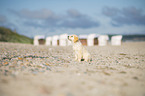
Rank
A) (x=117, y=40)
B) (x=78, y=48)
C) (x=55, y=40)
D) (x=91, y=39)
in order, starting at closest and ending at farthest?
(x=78, y=48) < (x=91, y=39) < (x=117, y=40) < (x=55, y=40)

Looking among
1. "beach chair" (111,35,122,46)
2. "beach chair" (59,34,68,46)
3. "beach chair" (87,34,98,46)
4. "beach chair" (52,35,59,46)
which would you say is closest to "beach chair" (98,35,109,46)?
"beach chair" (87,34,98,46)

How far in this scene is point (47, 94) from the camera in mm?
3166

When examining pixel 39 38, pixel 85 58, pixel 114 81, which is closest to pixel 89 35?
pixel 39 38

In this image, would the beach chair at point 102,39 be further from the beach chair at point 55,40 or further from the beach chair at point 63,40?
the beach chair at point 55,40

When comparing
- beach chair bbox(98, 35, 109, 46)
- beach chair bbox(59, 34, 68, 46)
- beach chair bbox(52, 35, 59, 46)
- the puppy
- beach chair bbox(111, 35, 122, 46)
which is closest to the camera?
the puppy

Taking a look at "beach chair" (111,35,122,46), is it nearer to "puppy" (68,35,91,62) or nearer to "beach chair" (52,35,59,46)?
"beach chair" (52,35,59,46)

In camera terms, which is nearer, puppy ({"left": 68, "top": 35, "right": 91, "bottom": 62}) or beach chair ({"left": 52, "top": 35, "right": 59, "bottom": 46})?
puppy ({"left": 68, "top": 35, "right": 91, "bottom": 62})

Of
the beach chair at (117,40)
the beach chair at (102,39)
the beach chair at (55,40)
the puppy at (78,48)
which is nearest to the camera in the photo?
the puppy at (78,48)

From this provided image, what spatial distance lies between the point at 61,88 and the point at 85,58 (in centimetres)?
474

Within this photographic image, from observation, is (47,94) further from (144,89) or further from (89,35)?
(89,35)

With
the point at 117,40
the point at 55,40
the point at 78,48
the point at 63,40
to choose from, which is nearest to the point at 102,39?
the point at 117,40

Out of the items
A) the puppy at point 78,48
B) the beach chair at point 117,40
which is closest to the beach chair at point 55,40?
the beach chair at point 117,40

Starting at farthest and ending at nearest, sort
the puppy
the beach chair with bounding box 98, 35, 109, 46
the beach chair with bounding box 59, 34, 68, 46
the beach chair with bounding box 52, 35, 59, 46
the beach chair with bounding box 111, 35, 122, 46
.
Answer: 1. the beach chair with bounding box 52, 35, 59, 46
2. the beach chair with bounding box 98, 35, 109, 46
3. the beach chair with bounding box 111, 35, 122, 46
4. the beach chair with bounding box 59, 34, 68, 46
5. the puppy

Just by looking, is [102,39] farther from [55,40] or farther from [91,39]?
[55,40]
